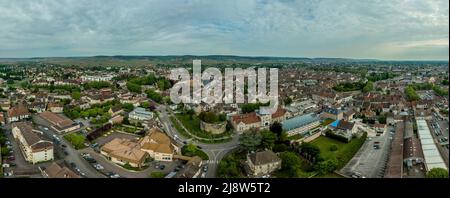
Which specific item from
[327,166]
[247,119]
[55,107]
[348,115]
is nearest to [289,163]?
[327,166]

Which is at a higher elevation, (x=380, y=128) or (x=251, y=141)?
(x=251, y=141)

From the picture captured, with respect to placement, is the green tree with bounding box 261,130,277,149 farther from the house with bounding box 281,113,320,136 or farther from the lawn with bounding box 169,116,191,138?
the lawn with bounding box 169,116,191,138

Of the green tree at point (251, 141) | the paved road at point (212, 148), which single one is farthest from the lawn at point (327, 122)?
the green tree at point (251, 141)

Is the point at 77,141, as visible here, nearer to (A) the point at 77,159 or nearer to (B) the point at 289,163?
(A) the point at 77,159

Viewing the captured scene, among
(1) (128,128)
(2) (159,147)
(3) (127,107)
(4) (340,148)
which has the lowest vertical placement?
(4) (340,148)

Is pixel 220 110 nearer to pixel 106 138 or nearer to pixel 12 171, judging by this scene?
pixel 106 138
